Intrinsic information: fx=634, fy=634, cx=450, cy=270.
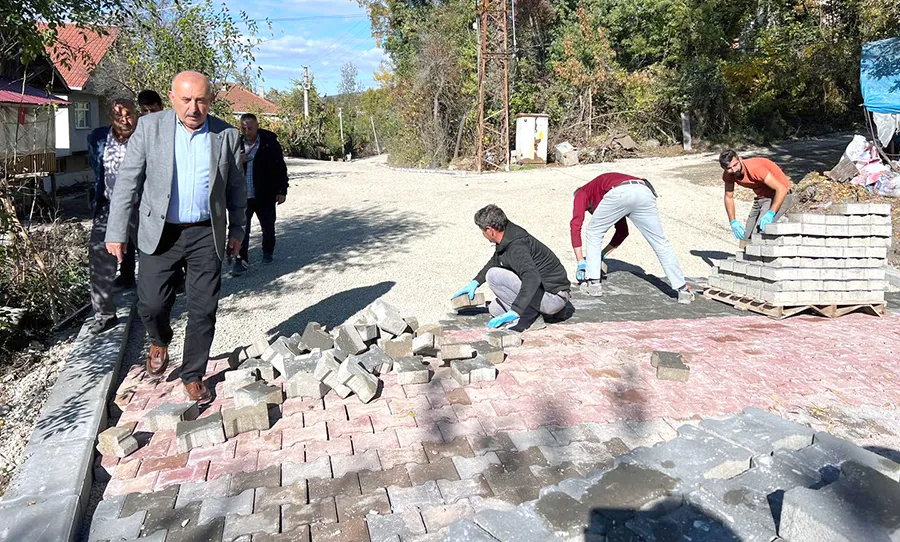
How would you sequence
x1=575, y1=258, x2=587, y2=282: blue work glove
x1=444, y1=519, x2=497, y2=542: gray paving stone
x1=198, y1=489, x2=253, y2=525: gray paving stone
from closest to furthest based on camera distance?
x1=444, y1=519, x2=497, y2=542: gray paving stone < x1=198, y1=489, x2=253, y2=525: gray paving stone < x1=575, y1=258, x2=587, y2=282: blue work glove

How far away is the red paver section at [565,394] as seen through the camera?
319 centimetres

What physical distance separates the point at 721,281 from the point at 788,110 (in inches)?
732

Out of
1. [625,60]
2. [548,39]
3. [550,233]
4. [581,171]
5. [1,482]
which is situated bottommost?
[1,482]

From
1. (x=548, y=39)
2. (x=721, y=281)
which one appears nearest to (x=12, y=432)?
(x=721, y=281)

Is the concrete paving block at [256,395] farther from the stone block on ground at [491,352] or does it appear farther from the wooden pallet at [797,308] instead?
the wooden pallet at [797,308]

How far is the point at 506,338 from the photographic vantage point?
4723 mm

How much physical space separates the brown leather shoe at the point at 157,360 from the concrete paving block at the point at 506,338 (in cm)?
219

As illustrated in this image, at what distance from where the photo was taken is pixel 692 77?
20.8 metres

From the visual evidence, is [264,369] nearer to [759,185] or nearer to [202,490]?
[202,490]

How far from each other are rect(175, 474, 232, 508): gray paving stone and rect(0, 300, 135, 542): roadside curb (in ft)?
1.30

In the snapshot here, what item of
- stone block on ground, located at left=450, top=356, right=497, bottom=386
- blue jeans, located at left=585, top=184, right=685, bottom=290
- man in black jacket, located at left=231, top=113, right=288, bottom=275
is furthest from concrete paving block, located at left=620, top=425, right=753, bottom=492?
man in black jacket, located at left=231, top=113, right=288, bottom=275

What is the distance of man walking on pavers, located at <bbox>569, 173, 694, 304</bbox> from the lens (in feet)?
20.2

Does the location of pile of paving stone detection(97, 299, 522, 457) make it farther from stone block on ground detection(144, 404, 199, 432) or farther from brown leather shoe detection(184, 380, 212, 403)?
brown leather shoe detection(184, 380, 212, 403)

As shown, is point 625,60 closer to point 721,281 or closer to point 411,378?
point 721,281
